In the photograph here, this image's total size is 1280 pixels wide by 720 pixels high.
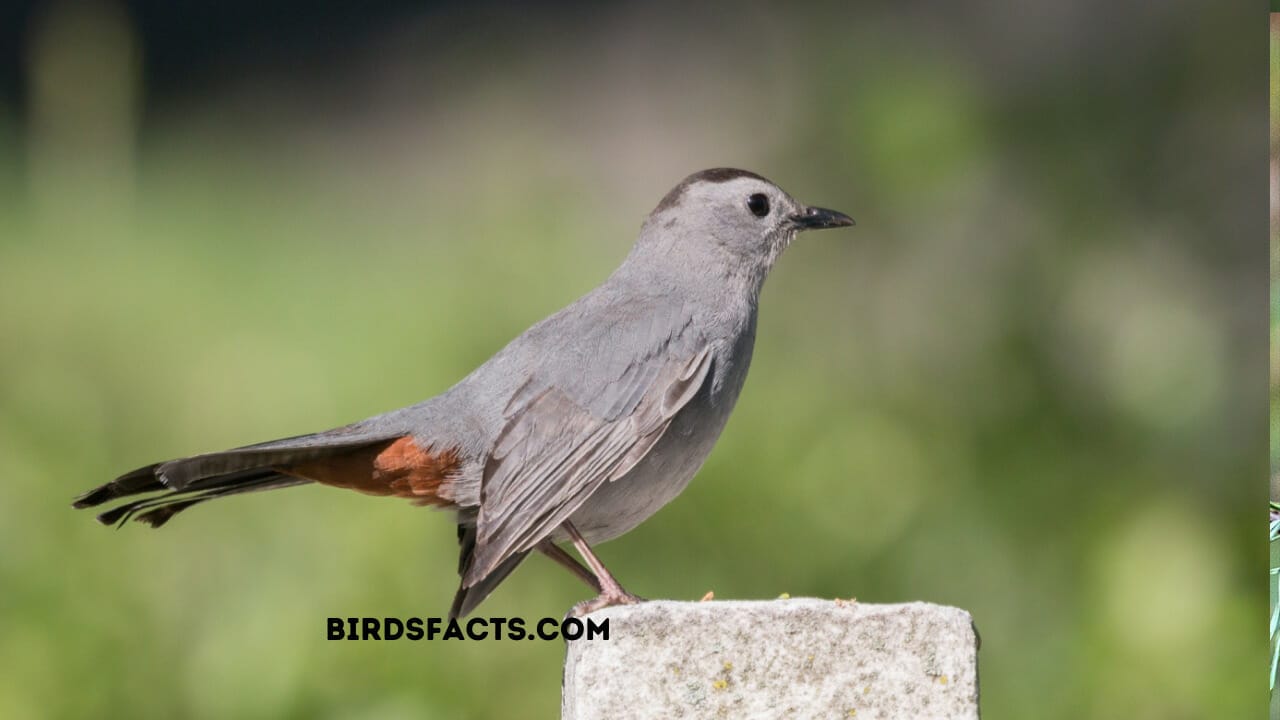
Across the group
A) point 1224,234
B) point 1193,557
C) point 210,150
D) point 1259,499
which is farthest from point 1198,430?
point 210,150

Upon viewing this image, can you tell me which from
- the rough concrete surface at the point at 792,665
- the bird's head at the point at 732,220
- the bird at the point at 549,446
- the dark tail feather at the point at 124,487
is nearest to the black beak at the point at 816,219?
the bird's head at the point at 732,220

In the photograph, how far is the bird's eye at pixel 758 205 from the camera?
1770 mm

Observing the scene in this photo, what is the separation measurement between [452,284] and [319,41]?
1142mm

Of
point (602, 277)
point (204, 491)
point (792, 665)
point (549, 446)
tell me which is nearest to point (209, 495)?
point (204, 491)

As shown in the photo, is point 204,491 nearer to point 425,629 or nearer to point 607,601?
point 607,601

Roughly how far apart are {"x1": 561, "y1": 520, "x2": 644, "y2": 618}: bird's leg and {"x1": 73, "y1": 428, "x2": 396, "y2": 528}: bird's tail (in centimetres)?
25

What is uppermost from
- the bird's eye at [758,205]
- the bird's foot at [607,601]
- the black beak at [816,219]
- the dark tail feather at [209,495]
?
the bird's eye at [758,205]

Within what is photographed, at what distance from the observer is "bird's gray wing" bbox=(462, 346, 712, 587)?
58.1 inches

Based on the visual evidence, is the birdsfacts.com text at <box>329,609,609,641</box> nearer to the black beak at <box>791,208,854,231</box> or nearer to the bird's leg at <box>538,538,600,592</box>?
the bird's leg at <box>538,538,600,592</box>

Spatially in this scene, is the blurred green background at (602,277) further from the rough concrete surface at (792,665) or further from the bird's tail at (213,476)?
the rough concrete surface at (792,665)

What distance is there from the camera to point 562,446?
4.96ft

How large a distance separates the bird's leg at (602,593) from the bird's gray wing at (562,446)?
6 centimetres

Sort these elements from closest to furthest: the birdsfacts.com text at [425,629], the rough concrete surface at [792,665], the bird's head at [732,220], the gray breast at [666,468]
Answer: the rough concrete surface at [792,665], the gray breast at [666,468], the bird's head at [732,220], the birdsfacts.com text at [425,629]

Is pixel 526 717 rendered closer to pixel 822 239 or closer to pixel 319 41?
pixel 822 239
